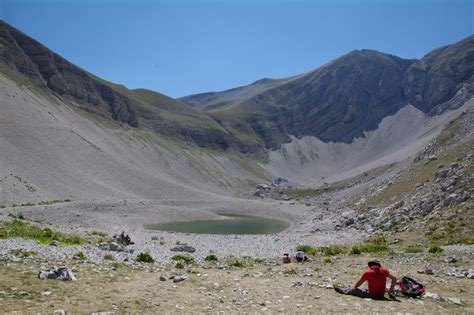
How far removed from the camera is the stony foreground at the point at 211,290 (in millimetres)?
13492

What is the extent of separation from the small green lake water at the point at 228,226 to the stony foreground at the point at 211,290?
46.4 meters

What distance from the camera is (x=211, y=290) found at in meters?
16.3

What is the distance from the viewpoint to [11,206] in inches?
2336

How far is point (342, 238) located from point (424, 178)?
61.6 feet

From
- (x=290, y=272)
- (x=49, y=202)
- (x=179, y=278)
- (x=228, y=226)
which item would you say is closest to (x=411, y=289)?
(x=290, y=272)

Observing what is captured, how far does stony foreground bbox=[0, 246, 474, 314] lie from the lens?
13.5 m

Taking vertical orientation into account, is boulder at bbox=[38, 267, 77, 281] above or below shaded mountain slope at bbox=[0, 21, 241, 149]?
below

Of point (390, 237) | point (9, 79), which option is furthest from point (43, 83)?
point (390, 237)

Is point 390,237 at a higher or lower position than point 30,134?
lower

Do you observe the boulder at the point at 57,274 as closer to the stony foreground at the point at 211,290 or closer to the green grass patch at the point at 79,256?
the stony foreground at the point at 211,290

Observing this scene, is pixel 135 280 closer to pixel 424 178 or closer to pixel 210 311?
pixel 210 311

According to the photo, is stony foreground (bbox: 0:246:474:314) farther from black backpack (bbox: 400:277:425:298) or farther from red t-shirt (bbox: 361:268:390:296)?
red t-shirt (bbox: 361:268:390:296)

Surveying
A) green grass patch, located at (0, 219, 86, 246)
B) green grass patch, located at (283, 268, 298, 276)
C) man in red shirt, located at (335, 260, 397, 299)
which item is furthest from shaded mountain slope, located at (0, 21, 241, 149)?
man in red shirt, located at (335, 260, 397, 299)

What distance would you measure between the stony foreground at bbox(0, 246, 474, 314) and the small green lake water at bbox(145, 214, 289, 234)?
46388 mm
